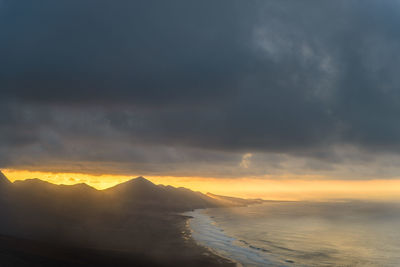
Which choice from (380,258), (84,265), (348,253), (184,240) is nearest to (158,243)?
(184,240)

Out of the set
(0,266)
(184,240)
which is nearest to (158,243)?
(184,240)

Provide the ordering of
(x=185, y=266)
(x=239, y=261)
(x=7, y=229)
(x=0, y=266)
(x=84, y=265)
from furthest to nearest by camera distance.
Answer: (x=7, y=229) < (x=239, y=261) < (x=185, y=266) < (x=84, y=265) < (x=0, y=266)

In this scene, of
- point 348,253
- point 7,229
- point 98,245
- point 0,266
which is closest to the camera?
point 0,266

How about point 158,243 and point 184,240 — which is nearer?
point 158,243

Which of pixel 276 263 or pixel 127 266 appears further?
pixel 276 263

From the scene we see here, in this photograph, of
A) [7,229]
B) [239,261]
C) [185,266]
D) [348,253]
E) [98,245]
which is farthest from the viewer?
[7,229]

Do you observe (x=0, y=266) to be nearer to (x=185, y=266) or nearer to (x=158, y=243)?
(x=185, y=266)

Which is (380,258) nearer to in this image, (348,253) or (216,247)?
(348,253)

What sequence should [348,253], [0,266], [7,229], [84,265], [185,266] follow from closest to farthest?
[0,266]
[84,265]
[185,266]
[348,253]
[7,229]

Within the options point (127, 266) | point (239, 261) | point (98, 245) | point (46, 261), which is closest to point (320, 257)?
point (239, 261)
